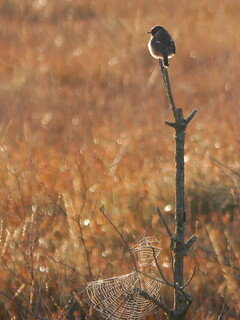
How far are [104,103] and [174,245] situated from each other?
167 inches

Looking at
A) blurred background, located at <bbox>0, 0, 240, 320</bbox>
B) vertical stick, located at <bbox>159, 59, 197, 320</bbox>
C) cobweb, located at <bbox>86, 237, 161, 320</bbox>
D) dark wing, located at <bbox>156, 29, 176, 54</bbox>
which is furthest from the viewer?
blurred background, located at <bbox>0, 0, 240, 320</bbox>

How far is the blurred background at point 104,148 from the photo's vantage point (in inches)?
107

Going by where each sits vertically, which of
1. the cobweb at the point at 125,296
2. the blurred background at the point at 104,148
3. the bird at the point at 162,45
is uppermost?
the blurred background at the point at 104,148

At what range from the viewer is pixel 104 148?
4.46 metres

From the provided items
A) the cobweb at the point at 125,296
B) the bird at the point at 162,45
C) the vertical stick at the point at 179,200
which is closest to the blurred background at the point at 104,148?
the cobweb at the point at 125,296

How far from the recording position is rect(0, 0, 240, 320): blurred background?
8.95ft

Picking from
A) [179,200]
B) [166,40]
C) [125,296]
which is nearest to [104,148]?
Result: [125,296]

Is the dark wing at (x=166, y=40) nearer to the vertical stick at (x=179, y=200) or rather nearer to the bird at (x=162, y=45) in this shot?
the bird at (x=162, y=45)

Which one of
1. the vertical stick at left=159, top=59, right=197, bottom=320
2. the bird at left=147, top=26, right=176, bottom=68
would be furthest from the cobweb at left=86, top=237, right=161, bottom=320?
the bird at left=147, top=26, right=176, bottom=68

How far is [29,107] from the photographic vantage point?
6062 millimetres

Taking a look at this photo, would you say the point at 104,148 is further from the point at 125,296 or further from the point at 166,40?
the point at 166,40

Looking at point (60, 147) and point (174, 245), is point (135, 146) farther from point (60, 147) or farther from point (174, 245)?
point (174, 245)

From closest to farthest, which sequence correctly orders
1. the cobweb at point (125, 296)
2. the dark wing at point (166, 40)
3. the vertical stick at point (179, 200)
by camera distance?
the vertical stick at point (179, 200), the dark wing at point (166, 40), the cobweb at point (125, 296)

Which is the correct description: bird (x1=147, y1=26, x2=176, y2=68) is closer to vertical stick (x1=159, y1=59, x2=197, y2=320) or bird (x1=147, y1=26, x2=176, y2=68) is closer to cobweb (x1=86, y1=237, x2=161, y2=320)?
vertical stick (x1=159, y1=59, x2=197, y2=320)
